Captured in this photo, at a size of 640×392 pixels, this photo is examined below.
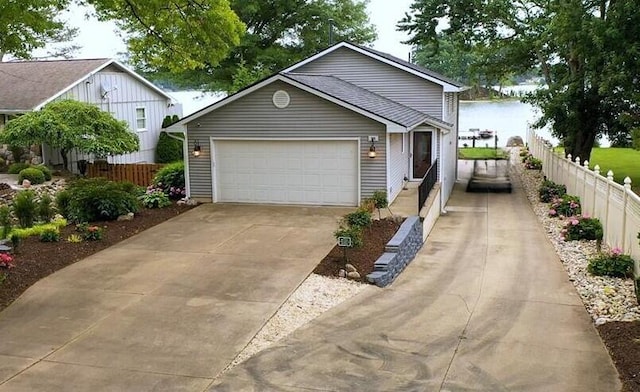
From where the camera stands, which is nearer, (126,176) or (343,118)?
(343,118)

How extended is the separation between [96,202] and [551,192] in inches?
593

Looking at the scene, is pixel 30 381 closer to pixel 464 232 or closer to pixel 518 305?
pixel 518 305

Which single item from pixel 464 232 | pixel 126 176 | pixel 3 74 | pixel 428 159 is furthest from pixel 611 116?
pixel 3 74

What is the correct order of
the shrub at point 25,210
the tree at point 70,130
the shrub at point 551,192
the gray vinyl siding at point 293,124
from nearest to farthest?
the shrub at point 25,210 < the gray vinyl siding at point 293,124 < the shrub at point 551,192 < the tree at point 70,130

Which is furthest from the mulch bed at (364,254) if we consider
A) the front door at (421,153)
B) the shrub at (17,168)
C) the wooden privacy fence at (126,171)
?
the shrub at (17,168)

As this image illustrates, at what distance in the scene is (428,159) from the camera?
23250mm

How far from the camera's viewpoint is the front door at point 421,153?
917 inches

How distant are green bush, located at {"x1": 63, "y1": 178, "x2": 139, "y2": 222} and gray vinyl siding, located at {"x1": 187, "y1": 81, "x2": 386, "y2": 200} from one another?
139 inches

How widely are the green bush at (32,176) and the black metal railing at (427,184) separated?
43.5 feet

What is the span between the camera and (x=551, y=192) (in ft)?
73.6

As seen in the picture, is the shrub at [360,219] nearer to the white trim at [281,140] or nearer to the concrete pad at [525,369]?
the white trim at [281,140]

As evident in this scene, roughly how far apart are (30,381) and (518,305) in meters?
7.27

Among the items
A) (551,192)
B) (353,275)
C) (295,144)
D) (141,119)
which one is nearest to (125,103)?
(141,119)

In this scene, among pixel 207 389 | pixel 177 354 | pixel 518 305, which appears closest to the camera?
pixel 207 389
